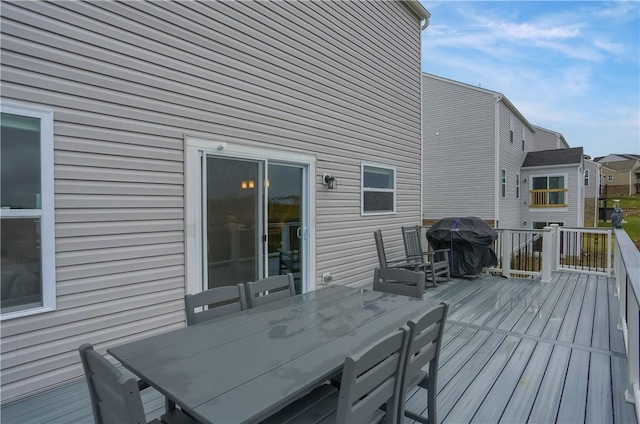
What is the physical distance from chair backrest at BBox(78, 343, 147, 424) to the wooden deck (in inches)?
43.5

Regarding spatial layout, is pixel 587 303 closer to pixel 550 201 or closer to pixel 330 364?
→ pixel 330 364

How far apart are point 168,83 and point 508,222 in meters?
14.1

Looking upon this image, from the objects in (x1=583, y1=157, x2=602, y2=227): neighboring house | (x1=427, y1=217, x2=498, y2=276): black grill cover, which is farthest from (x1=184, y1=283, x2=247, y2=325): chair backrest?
(x1=583, y1=157, x2=602, y2=227): neighboring house

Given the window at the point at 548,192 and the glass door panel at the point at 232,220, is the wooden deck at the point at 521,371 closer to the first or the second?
the glass door panel at the point at 232,220

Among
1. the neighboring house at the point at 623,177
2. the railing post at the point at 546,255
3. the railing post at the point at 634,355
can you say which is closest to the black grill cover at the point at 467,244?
the railing post at the point at 546,255

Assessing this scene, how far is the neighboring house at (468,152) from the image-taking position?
12.2 m

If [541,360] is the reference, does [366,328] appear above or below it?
above

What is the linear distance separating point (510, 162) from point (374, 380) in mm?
14923

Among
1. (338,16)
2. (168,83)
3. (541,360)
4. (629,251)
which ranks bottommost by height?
(541,360)

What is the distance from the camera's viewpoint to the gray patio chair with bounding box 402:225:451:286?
5883 mm

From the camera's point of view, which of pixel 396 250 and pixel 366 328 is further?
pixel 396 250

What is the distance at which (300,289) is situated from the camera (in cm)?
455

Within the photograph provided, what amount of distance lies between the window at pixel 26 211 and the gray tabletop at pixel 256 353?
1.34m

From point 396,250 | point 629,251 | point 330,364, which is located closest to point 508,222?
point 396,250
